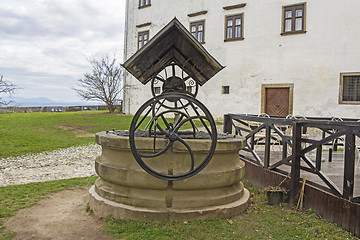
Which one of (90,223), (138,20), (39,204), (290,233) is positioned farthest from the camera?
(138,20)

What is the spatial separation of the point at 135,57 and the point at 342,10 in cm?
1599

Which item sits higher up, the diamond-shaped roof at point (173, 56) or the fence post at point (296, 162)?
the diamond-shaped roof at point (173, 56)

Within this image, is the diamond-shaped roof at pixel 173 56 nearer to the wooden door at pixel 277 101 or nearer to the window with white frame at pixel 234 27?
the wooden door at pixel 277 101

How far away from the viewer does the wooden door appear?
737 inches

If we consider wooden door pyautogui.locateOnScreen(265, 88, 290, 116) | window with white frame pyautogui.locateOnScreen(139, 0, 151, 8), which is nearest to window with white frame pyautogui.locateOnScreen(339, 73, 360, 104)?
wooden door pyautogui.locateOnScreen(265, 88, 290, 116)

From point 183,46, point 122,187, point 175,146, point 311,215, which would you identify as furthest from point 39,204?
point 311,215

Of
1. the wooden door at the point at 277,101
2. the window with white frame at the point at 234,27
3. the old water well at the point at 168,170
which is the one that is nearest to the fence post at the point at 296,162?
the old water well at the point at 168,170

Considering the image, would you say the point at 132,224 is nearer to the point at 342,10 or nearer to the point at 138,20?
the point at 342,10

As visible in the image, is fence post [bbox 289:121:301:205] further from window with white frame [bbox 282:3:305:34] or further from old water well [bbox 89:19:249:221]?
window with white frame [bbox 282:3:305:34]

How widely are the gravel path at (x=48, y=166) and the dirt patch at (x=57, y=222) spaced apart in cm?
266

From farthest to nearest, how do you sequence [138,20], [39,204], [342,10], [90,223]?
1. [138,20]
2. [342,10]
3. [39,204]
4. [90,223]

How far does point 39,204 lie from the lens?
548 cm

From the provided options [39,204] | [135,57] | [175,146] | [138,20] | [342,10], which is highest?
[138,20]

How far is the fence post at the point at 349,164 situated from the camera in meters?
4.25
